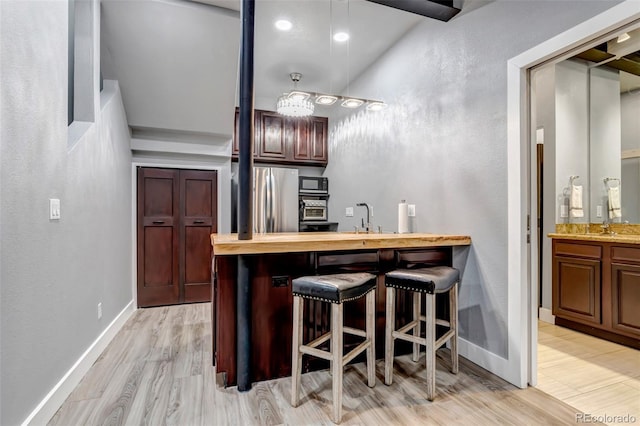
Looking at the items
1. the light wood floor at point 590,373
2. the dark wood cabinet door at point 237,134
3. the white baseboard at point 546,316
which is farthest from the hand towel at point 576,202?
the dark wood cabinet door at point 237,134

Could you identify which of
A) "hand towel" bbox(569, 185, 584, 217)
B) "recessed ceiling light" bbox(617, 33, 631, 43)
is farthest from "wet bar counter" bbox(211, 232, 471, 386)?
"recessed ceiling light" bbox(617, 33, 631, 43)

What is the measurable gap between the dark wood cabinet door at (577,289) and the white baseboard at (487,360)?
145 cm

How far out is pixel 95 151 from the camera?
254 centimetres

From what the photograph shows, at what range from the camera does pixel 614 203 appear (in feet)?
11.0

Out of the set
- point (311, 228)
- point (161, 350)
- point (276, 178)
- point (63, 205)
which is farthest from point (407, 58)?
point (161, 350)

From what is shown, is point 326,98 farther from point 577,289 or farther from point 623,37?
point 577,289

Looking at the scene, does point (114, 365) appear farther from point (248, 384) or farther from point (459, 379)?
point (459, 379)

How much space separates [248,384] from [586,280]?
3197 millimetres

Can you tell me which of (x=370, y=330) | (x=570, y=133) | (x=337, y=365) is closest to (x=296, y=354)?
(x=337, y=365)

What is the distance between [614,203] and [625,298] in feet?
3.83

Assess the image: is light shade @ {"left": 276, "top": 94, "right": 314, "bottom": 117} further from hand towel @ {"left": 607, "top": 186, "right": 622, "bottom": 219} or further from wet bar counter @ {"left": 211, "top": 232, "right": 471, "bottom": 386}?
hand towel @ {"left": 607, "top": 186, "right": 622, "bottom": 219}

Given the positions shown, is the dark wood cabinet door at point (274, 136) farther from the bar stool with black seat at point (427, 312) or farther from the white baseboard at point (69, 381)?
the bar stool with black seat at point (427, 312)

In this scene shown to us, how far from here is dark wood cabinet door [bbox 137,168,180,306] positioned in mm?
3928

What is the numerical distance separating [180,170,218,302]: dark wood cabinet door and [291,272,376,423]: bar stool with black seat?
2.63 meters
